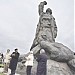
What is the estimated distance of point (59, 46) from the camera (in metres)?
22.6

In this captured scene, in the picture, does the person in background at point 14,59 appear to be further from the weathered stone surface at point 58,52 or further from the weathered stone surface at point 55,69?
the weathered stone surface at point 58,52

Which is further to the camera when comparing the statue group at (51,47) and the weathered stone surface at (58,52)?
the weathered stone surface at (58,52)

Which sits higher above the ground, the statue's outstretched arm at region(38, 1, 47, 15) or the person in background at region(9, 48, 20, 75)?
the statue's outstretched arm at region(38, 1, 47, 15)

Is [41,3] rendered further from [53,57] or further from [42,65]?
[42,65]

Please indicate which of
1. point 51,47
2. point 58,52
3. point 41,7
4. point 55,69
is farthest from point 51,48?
point 41,7

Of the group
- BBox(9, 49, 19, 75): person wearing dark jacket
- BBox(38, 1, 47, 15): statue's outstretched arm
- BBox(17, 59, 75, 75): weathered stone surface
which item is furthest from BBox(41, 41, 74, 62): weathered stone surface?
BBox(9, 49, 19, 75): person wearing dark jacket

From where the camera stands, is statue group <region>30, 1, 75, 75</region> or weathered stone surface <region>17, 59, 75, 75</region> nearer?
weathered stone surface <region>17, 59, 75, 75</region>

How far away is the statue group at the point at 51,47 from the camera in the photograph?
69.2 feet

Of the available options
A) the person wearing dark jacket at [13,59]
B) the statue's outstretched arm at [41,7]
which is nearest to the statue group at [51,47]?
the statue's outstretched arm at [41,7]

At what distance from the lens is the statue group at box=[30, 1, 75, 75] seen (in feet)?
69.2

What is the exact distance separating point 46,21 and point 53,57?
18.3ft

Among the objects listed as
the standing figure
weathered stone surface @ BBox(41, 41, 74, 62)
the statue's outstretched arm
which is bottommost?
weathered stone surface @ BBox(41, 41, 74, 62)

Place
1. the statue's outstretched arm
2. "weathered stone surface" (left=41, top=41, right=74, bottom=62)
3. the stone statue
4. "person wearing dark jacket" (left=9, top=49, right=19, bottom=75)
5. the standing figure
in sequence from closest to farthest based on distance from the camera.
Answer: "person wearing dark jacket" (left=9, top=49, right=19, bottom=75) → the stone statue → "weathered stone surface" (left=41, top=41, right=74, bottom=62) → the standing figure → the statue's outstretched arm

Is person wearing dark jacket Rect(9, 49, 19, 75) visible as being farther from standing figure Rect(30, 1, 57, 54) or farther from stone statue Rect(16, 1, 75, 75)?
standing figure Rect(30, 1, 57, 54)
